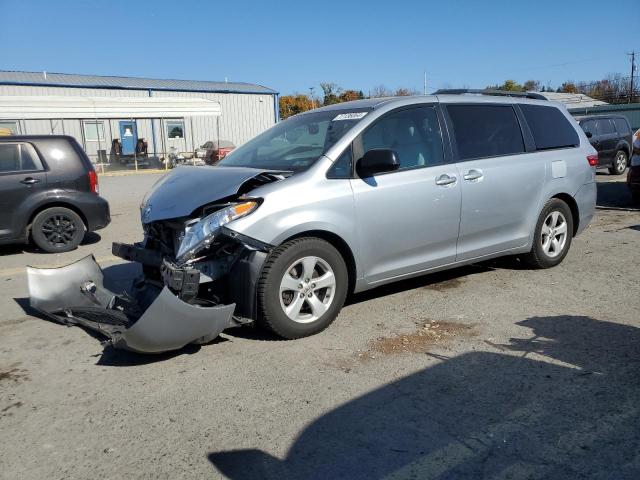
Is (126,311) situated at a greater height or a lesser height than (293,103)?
lesser

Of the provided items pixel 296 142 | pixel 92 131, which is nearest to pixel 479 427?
pixel 296 142

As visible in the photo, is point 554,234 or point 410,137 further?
point 554,234

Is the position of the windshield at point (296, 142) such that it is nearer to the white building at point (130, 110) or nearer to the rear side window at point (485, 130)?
the rear side window at point (485, 130)

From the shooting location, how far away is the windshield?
15.1ft

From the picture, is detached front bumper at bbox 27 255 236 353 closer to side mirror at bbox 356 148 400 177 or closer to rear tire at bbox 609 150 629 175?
side mirror at bbox 356 148 400 177

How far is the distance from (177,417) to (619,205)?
1049 cm

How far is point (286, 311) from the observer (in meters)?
4.08

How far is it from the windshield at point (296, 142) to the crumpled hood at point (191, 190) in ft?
1.09

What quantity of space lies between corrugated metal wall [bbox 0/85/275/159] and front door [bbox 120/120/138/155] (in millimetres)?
321

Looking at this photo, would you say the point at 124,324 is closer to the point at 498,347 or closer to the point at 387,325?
the point at 387,325

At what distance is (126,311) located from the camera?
14.3 feet

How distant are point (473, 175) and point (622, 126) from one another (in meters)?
14.9

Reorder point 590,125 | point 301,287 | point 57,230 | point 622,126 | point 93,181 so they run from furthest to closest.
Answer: point 622,126 < point 590,125 < point 93,181 < point 57,230 < point 301,287

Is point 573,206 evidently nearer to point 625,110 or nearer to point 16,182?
point 16,182
